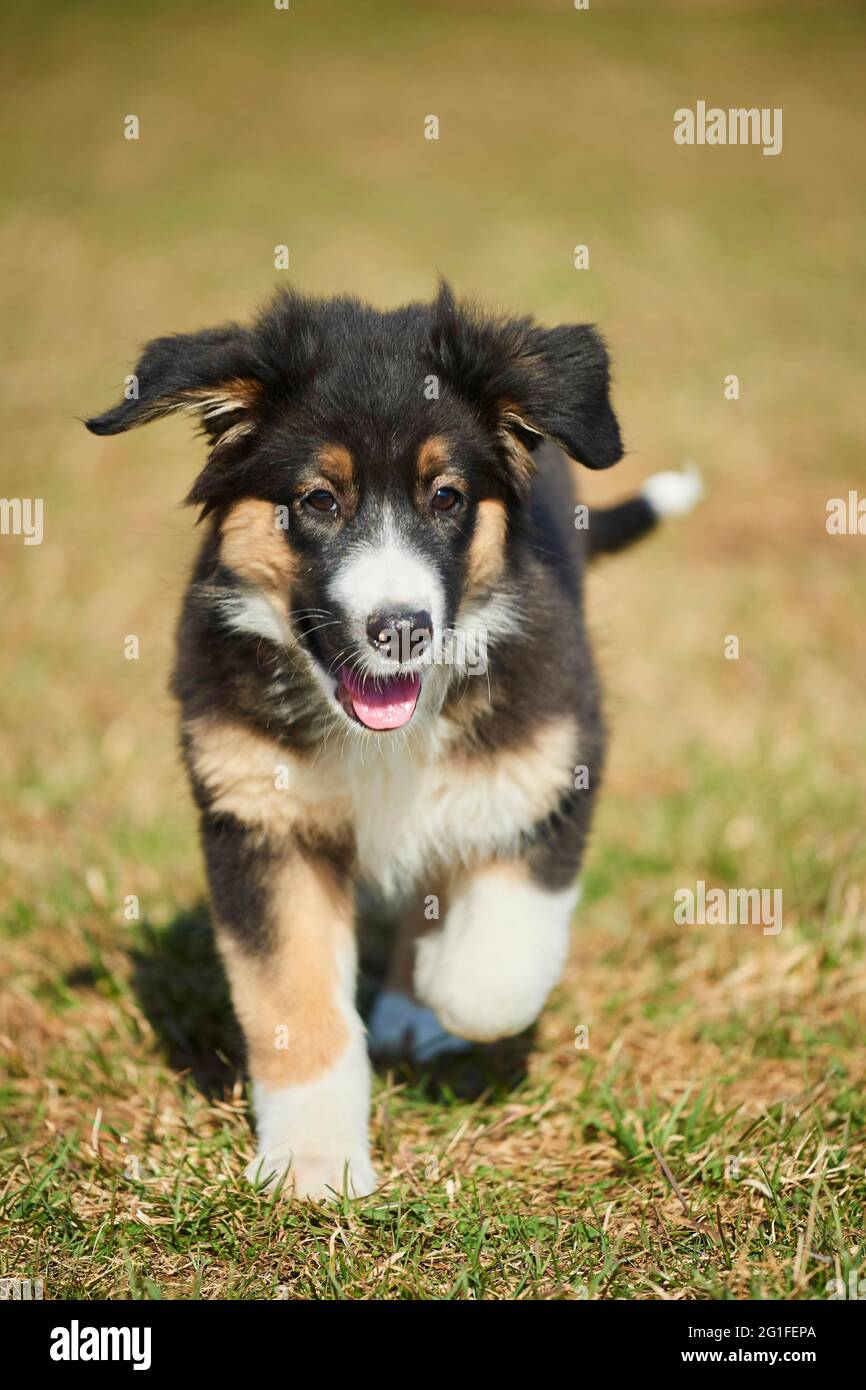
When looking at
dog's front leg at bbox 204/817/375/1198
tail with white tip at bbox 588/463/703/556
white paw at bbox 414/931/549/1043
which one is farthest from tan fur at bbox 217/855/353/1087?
tail with white tip at bbox 588/463/703/556

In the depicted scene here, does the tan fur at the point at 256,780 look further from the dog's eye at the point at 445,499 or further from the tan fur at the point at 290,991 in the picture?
the dog's eye at the point at 445,499

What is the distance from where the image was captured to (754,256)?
49.6ft

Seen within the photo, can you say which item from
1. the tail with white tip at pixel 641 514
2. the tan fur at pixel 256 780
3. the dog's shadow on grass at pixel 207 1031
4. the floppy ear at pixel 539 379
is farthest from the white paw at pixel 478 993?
the tail with white tip at pixel 641 514

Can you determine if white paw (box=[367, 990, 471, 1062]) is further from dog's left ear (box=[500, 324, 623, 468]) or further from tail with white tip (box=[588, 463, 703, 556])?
dog's left ear (box=[500, 324, 623, 468])

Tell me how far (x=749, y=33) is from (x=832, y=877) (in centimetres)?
1897

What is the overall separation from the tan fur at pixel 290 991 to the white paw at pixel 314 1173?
0.17 m

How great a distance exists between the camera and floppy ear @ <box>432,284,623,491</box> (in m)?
3.29

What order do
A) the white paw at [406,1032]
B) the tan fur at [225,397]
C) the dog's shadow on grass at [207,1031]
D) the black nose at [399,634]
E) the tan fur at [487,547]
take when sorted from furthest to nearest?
the white paw at [406,1032]
the dog's shadow on grass at [207,1031]
the tan fur at [487,547]
the tan fur at [225,397]
the black nose at [399,634]

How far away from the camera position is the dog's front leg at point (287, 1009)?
3.32m

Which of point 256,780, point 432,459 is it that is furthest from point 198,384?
point 256,780

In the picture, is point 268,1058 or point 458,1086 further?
point 458,1086

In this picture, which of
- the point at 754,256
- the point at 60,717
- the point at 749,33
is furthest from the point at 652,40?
the point at 60,717

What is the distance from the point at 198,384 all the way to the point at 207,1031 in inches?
74.4

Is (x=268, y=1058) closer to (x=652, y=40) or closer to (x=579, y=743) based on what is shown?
(x=579, y=743)
